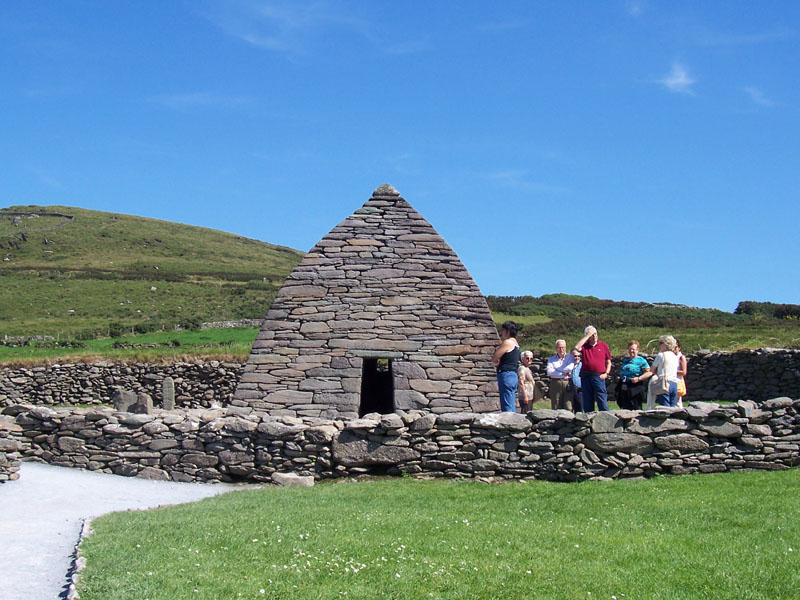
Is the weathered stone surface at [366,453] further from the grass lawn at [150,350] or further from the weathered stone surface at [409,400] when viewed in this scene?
the grass lawn at [150,350]

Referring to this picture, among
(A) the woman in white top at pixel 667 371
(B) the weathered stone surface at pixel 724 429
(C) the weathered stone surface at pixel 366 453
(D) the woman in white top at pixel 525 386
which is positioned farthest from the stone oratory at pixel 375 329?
(B) the weathered stone surface at pixel 724 429

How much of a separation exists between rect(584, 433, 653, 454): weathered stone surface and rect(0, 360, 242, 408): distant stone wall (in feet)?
56.5

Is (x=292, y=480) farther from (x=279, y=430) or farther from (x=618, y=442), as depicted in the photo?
(x=618, y=442)

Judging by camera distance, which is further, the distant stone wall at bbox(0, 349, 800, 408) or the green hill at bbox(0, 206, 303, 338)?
the green hill at bbox(0, 206, 303, 338)

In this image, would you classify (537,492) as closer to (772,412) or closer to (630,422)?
(630,422)

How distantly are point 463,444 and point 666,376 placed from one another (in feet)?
11.8

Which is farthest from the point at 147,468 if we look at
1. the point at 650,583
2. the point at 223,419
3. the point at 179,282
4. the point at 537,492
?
the point at 179,282

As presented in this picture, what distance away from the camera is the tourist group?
12.0 metres

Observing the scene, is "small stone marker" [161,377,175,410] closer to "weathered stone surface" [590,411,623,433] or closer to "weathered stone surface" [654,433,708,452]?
"weathered stone surface" [590,411,623,433]

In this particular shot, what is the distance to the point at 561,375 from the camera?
13664 millimetres

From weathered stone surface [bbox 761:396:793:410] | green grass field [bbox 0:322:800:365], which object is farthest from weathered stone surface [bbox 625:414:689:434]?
green grass field [bbox 0:322:800:365]

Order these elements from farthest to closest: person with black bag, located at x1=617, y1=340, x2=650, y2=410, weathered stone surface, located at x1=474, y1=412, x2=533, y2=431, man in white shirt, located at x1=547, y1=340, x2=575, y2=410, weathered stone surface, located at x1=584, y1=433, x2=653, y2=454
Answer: man in white shirt, located at x1=547, y1=340, x2=575, y2=410
person with black bag, located at x1=617, y1=340, x2=650, y2=410
weathered stone surface, located at x1=474, y1=412, x2=533, y2=431
weathered stone surface, located at x1=584, y1=433, x2=653, y2=454

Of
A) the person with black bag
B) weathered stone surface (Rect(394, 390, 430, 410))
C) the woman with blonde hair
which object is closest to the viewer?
the woman with blonde hair

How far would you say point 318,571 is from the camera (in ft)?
20.4
